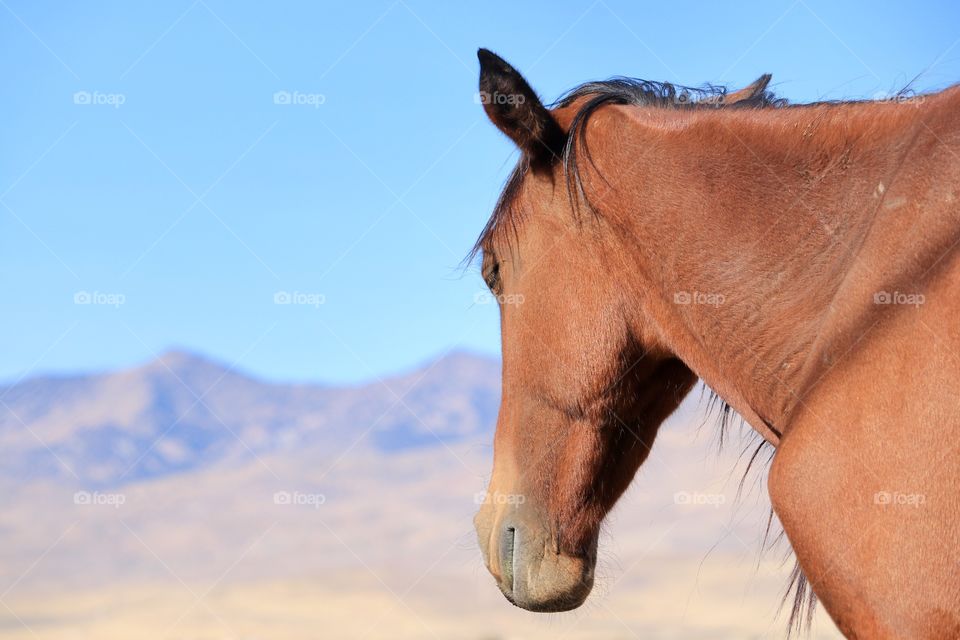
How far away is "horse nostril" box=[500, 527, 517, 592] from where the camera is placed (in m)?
3.19

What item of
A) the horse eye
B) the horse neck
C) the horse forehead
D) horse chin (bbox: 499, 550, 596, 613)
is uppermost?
the horse forehead

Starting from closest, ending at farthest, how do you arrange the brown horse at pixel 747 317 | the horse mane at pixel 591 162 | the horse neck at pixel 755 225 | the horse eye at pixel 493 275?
the brown horse at pixel 747 317 → the horse neck at pixel 755 225 → the horse mane at pixel 591 162 → the horse eye at pixel 493 275

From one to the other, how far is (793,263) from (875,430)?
67 centimetres

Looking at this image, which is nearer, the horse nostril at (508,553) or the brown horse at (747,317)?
the brown horse at (747,317)

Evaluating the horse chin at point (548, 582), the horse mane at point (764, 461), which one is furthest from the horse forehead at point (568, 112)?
the horse chin at point (548, 582)

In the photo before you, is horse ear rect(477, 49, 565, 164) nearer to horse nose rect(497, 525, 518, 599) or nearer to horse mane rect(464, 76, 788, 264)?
horse mane rect(464, 76, 788, 264)

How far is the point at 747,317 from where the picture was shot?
267 cm

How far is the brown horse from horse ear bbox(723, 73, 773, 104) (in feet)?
0.06

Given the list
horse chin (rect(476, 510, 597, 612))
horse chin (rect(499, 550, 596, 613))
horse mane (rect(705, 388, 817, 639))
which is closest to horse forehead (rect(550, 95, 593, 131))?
horse mane (rect(705, 388, 817, 639))

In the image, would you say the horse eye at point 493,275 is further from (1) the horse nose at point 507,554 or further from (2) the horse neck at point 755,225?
(1) the horse nose at point 507,554

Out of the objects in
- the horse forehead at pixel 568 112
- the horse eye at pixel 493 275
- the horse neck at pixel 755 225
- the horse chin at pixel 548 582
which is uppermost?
the horse forehead at pixel 568 112

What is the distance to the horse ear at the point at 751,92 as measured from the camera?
3.15 m

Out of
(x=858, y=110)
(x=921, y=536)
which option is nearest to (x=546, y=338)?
(x=858, y=110)

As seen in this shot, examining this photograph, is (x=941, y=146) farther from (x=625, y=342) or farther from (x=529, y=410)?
(x=529, y=410)
